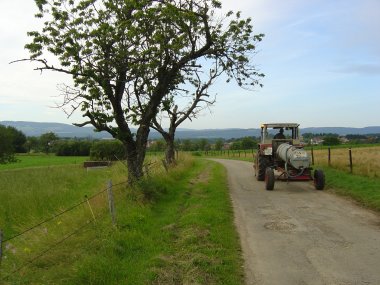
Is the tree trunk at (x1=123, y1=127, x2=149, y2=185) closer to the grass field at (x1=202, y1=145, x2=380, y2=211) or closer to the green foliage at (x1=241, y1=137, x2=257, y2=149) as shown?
the grass field at (x1=202, y1=145, x2=380, y2=211)

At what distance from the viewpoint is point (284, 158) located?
645 inches

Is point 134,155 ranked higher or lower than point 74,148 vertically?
higher

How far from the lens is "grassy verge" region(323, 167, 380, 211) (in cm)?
1222

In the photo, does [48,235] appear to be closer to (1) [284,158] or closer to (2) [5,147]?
(1) [284,158]

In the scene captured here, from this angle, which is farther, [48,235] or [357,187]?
[357,187]

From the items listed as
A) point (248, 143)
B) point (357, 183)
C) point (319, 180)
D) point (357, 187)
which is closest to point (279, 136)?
point (319, 180)

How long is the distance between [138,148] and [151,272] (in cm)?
858

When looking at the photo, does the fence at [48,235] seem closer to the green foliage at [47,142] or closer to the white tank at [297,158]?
the white tank at [297,158]

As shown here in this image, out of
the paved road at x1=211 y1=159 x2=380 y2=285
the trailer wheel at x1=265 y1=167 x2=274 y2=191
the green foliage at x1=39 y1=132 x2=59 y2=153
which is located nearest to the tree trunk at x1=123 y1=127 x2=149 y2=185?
the paved road at x1=211 y1=159 x2=380 y2=285

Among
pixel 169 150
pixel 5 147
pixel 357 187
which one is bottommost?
pixel 357 187

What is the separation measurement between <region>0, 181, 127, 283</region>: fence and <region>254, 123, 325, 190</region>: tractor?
24.2 ft

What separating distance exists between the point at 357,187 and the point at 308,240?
22.7 ft

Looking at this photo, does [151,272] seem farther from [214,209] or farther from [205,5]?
[205,5]

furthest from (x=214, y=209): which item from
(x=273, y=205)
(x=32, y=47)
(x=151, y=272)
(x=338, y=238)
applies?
(x=32, y=47)
